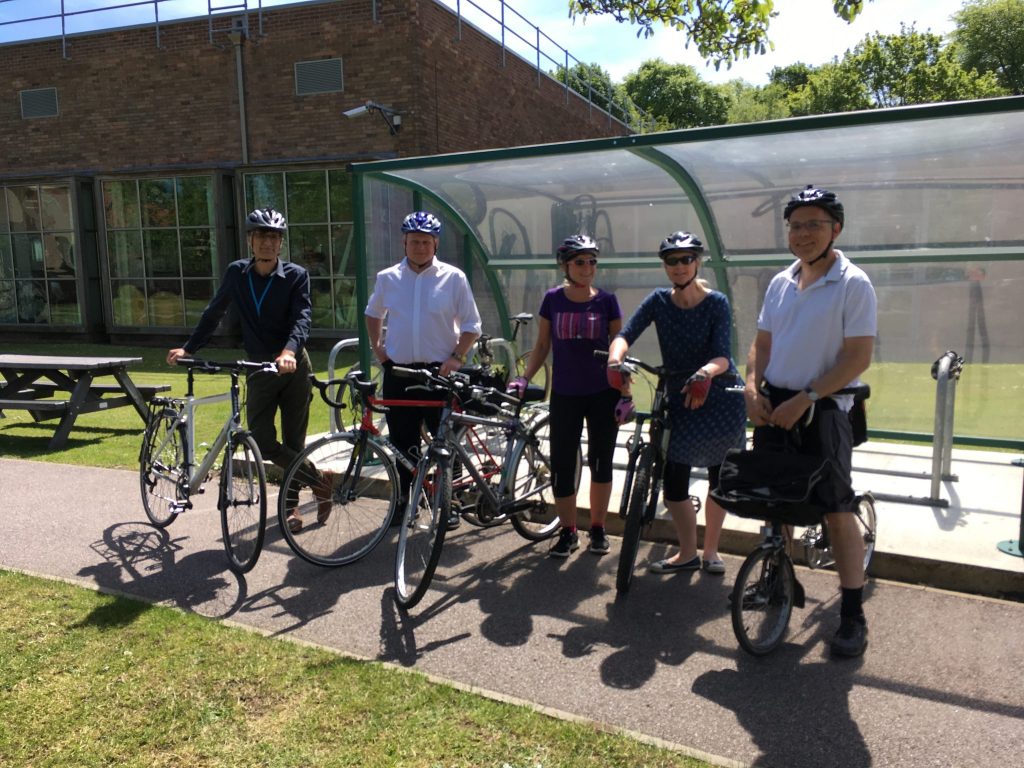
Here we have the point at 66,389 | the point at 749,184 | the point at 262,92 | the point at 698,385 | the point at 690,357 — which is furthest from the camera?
the point at 262,92

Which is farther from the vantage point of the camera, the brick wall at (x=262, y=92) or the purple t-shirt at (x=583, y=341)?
the brick wall at (x=262, y=92)

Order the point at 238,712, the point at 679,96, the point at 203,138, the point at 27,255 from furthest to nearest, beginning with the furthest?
the point at 679,96 < the point at 27,255 < the point at 203,138 < the point at 238,712

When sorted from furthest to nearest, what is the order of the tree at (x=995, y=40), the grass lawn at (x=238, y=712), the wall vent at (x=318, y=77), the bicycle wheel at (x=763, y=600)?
the tree at (x=995, y=40), the wall vent at (x=318, y=77), the bicycle wheel at (x=763, y=600), the grass lawn at (x=238, y=712)

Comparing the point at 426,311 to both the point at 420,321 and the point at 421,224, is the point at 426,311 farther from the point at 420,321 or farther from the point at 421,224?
the point at 421,224

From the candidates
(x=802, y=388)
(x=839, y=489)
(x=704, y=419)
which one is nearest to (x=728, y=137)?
(x=704, y=419)

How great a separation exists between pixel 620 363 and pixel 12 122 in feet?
61.7

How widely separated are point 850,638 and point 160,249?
16943 millimetres

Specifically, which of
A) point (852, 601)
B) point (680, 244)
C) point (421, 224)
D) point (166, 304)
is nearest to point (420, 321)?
point (421, 224)

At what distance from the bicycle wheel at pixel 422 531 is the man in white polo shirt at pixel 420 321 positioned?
0.69 meters

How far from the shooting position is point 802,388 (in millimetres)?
3279

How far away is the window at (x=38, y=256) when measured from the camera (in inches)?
707

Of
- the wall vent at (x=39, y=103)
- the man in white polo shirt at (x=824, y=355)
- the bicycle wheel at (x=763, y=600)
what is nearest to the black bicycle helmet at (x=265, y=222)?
the man in white polo shirt at (x=824, y=355)

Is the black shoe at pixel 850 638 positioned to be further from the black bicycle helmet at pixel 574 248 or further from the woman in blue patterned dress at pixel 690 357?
the black bicycle helmet at pixel 574 248

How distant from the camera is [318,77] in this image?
15.6 m
